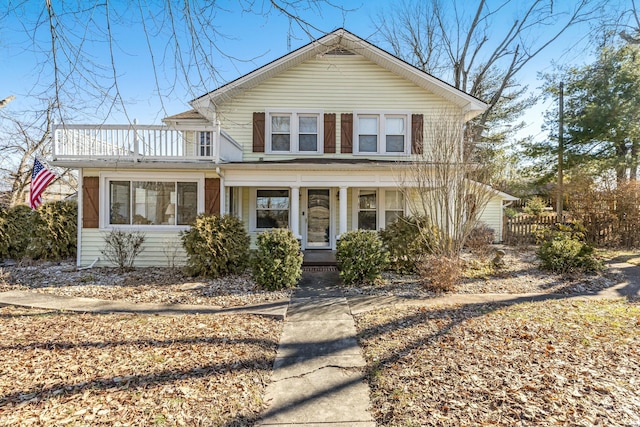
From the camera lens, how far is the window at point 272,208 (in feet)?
35.4

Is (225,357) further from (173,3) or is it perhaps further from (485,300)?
(485,300)

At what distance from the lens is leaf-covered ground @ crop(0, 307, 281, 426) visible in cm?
261

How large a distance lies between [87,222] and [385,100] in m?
9.94

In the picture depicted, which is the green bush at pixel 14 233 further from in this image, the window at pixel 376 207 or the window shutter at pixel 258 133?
the window at pixel 376 207

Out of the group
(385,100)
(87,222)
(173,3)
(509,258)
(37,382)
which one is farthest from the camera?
(385,100)

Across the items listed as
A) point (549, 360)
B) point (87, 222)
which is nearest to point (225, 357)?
point (549, 360)

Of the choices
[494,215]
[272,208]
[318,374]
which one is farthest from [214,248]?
[494,215]

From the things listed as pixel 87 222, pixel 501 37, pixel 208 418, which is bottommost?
pixel 208 418

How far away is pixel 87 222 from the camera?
8805 mm

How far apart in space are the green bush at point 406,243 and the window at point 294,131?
4551mm

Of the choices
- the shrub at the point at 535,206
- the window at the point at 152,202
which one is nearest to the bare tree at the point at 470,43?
the shrub at the point at 535,206

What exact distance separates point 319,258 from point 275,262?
10.3 ft

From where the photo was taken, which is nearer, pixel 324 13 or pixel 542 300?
pixel 324 13

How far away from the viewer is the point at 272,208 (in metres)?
10.8
